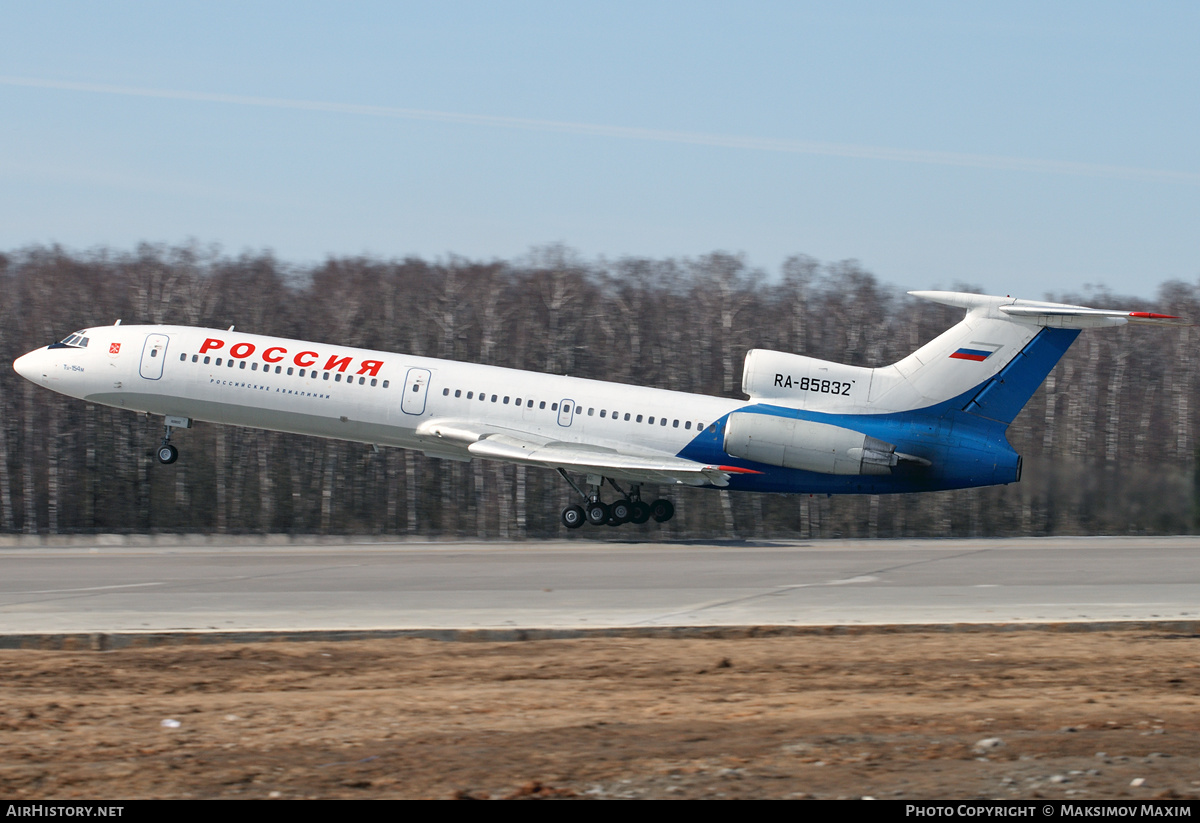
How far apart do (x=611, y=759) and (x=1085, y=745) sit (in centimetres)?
339

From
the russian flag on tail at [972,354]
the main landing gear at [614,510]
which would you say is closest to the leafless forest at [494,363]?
the main landing gear at [614,510]

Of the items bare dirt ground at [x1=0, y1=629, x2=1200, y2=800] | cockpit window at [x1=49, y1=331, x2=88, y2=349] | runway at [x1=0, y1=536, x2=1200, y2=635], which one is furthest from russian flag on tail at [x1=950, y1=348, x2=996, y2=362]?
cockpit window at [x1=49, y1=331, x2=88, y2=349]

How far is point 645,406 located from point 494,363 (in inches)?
751

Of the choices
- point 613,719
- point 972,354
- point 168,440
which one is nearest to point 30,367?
point 168,440

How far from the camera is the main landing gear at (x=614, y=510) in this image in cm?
2986

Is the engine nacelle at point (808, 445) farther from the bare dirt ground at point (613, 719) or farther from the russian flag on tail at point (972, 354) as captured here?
the bare dirt ground at point (613, 719)

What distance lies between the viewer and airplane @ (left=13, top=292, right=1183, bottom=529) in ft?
92.7

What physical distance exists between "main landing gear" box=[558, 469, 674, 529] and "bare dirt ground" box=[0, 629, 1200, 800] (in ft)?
55.4

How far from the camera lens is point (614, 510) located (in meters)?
30.6

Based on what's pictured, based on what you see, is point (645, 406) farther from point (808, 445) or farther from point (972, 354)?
point (972, 354)

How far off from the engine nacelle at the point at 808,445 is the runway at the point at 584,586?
3.58 meters

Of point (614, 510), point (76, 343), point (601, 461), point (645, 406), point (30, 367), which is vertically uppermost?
point (76, 343)

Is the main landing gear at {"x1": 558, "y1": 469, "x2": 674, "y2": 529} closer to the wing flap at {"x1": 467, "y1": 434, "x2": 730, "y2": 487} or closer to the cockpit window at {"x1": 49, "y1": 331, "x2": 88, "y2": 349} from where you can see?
the wing flap at {"x1": 467, "y1": 434, "x2": 730, "y2": 487}

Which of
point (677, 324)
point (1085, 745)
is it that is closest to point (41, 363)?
point (677, 324)
